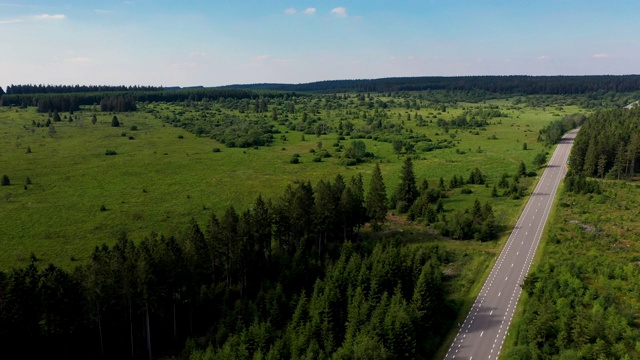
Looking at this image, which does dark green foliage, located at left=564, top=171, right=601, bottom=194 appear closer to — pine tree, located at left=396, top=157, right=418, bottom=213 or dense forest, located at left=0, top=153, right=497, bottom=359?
pine tree, located at left=396, top=157, right=418, bottom=213

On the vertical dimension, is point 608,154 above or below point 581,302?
above

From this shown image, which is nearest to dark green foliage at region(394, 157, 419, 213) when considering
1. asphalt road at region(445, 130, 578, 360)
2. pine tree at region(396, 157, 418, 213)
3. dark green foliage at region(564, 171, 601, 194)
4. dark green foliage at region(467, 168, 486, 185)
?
pine tree at region(396, 157, 418, 213)

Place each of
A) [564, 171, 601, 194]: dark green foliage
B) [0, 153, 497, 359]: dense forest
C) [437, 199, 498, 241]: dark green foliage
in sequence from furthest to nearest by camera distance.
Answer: [564, 171, 601, 194]: dark green foliage, [437, 199, 498, 241]: dark green foliage, [0, 153, 497, 359]: dense forest

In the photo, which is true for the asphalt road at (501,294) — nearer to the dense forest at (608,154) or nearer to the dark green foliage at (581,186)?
the dark green foliage at (581,186)

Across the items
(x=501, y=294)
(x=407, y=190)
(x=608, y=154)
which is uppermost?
(x=608, y=154)

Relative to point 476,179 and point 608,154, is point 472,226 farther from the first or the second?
point 608,154

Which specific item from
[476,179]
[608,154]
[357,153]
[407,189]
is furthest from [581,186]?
[357,153]

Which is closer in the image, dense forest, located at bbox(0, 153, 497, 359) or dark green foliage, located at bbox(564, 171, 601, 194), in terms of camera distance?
dense forest, located at bbox(0, 153, 497, 359)

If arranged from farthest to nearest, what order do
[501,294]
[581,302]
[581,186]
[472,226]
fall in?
[581,186] → [472,226] → [501,294] → [581,302]
